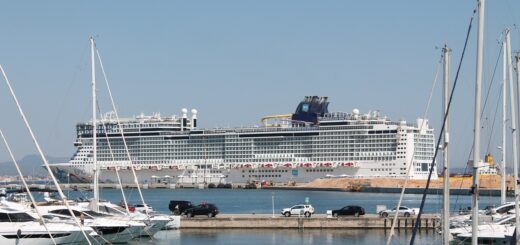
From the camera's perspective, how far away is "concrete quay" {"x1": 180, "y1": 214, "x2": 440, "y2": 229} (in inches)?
1844

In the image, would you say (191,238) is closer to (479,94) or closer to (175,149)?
(479,94)

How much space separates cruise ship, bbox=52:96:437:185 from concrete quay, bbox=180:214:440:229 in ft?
253

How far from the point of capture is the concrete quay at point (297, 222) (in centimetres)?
4684

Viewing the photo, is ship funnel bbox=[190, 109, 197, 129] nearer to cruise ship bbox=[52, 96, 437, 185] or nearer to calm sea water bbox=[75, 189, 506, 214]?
cruise ship bbox=[52, 96, 437, 185]

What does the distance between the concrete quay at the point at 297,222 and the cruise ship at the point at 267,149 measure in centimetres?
7723

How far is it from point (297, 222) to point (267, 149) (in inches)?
3609

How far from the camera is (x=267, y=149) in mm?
139625

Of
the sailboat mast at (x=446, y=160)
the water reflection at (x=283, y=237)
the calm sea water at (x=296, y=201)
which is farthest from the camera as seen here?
the calm sea water at (x=296, y=201)

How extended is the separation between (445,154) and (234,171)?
116027mm

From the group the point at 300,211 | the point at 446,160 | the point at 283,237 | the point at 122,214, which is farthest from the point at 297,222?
the point at 446,160

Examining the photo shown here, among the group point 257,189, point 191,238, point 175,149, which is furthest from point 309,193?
point 191,238

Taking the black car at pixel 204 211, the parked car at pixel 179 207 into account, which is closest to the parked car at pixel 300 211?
the black car at pixel 204 211

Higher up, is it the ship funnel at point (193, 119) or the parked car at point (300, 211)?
the ship funnel at point (193, 119)

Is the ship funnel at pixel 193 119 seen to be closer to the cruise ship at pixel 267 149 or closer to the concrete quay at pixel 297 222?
the cruise ship at pixel 267 149
